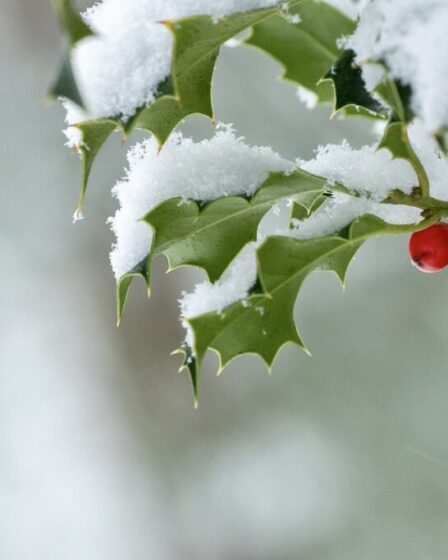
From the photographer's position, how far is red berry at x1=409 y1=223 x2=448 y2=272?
2.75ft

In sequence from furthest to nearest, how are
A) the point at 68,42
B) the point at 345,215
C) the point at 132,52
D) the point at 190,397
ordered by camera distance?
1. the point at 190,397
2. the point at 345,215
3. the point at 132,52
4. the point at 68,42

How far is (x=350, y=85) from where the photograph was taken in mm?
731

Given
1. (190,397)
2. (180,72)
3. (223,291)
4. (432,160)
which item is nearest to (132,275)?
(223,291)

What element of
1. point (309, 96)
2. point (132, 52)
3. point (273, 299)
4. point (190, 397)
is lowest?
point (190, 397)

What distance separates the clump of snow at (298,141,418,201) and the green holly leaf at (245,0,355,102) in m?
0.08

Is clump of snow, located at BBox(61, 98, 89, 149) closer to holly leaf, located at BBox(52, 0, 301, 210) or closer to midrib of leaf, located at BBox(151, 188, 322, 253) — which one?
holly leaf, located at BBox(52, 0, 301, 210)

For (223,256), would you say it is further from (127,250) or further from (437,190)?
(437,190)

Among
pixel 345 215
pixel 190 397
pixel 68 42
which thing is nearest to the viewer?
pixel 68 42

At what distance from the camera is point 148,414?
14.5 ft

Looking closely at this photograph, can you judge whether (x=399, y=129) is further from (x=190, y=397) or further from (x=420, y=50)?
(x=190, y=397)

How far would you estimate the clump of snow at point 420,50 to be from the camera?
0.58 meters

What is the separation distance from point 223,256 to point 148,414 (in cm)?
367

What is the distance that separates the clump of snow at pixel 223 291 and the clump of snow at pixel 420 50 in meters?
0.24

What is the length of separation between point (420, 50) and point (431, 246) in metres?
0.28
